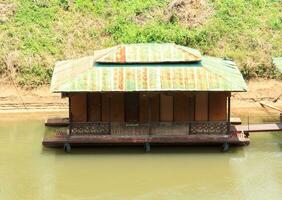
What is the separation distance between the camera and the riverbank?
1364 inches

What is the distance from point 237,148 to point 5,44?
641 inches

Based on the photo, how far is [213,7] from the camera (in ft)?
137

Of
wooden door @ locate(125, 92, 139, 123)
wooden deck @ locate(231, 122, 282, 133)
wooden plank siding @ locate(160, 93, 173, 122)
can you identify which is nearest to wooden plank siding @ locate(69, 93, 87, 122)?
wooden door @ locate(125, 92, 139, 123)

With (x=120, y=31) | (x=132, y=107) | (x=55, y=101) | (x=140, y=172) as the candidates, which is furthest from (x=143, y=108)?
(x=120, y=31)

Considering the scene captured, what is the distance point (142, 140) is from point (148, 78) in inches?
106

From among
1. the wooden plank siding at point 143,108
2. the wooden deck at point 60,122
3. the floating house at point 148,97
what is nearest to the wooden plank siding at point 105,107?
the floating house at point 148,97

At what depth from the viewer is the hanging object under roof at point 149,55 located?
2839cm

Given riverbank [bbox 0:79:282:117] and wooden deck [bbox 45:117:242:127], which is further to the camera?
riverbank [bbox 0:79:282:117]

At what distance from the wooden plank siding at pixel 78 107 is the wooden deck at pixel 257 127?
6773mm

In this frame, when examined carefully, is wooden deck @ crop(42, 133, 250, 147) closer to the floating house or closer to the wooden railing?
the floating house

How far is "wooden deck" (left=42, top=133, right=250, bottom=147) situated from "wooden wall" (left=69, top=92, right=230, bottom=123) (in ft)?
4.19

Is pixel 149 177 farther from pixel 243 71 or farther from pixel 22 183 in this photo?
pixel 243 71

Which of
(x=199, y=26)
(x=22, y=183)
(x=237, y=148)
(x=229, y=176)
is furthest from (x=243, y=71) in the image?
(x=22, y=183)

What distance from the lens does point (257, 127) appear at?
29703 millimetres
